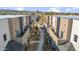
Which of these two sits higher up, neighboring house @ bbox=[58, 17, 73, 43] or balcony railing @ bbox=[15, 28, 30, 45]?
neighboring house @ bbox=[58, 17, 73, 43]

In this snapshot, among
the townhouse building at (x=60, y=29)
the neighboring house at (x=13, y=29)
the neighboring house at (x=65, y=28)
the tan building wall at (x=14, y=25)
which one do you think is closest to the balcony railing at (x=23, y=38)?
the neighboring house at (x=13, y=29)

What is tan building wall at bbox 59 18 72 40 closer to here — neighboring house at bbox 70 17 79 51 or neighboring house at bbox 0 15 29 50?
neighboring house at bbox 70 17 79 51

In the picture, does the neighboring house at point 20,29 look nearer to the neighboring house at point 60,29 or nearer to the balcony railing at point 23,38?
the balcony railing at point 23,38

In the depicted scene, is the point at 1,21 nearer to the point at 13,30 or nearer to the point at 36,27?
the point at 13,30

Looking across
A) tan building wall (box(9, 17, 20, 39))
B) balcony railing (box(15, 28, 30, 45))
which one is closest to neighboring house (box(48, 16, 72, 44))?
balcony railing (box(15, 28, 30, 45))

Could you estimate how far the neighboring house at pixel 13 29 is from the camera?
5.40 feet

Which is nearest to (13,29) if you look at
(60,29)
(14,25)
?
(14,25)

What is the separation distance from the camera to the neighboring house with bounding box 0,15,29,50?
64.8 inches

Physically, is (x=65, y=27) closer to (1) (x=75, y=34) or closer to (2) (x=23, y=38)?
(1) (x=75, y=34)

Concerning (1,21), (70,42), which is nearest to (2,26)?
(1,21)

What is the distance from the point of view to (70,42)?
5.52ft

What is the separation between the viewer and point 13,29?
1676 millimetres
